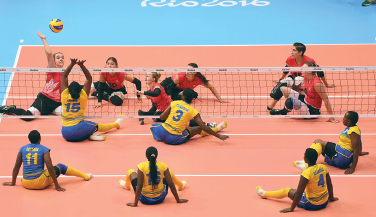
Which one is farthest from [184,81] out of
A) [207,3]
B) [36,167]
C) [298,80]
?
[207,3]

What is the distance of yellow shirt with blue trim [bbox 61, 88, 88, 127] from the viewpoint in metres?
10.3

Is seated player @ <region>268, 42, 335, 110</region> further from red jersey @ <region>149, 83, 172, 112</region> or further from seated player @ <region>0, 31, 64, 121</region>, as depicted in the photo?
seated player @ <region>0, 31, 64, 121</region>

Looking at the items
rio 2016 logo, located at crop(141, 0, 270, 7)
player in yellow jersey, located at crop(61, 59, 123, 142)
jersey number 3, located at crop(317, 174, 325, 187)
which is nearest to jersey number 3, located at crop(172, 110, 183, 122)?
player in yellow jersey, located at crop(61, 59, 123, 142)

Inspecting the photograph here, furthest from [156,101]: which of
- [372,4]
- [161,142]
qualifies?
[372,4]

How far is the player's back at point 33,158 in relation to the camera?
27.7 feet

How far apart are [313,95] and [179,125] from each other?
3.55m


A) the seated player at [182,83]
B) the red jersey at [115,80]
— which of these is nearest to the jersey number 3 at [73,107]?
the red jersey at [115,80]

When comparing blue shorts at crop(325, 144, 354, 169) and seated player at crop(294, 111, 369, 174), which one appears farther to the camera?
blue shorts at crop(325, 144, 354, 169)

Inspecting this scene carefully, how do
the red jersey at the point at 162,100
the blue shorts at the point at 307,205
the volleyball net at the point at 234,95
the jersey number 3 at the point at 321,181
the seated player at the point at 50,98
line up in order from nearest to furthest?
the jersey number 3 at the point at 321,181
the blue shorts at the point at 307,205
the red jersey at the point at 162,100
the seated player at the point at 50,98
the volleyball net at the point at 234,95

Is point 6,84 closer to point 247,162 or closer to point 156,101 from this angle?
point 156,101

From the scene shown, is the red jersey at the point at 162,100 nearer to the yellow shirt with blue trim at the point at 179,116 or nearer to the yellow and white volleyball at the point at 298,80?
the yellow shirt with blue trim at the point at 179,116

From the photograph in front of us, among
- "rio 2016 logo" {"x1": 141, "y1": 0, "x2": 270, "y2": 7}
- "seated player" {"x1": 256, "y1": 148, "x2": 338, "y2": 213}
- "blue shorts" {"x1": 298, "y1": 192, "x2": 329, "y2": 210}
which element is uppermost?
"rio 2016 logo" {"x1": 141, "y1": 0, "x2": 270, "y2": 7}

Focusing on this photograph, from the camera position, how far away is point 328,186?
8.06 meters

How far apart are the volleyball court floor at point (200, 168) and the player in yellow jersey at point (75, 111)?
21 centimetres
